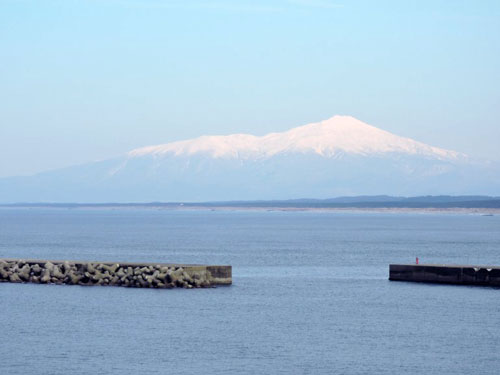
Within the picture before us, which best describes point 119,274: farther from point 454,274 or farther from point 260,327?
point 454,274

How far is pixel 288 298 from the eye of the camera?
161ft

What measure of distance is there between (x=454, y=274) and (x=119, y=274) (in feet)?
56.5

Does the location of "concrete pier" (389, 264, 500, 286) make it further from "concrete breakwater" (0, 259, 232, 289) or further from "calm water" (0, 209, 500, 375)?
"concrete breakwater" (0, 259, 232, 289)

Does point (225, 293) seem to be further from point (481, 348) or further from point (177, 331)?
point (481, 348)

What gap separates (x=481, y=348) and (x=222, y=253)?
164ft

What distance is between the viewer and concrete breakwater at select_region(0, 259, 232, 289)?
168ft

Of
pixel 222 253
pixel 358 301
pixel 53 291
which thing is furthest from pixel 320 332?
pixel 222 253

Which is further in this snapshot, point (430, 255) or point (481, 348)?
point (430, 255)

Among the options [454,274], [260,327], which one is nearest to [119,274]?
[260,327]

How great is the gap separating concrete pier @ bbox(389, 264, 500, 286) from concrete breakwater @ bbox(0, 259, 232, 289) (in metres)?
9.89

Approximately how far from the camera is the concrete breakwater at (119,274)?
168ft

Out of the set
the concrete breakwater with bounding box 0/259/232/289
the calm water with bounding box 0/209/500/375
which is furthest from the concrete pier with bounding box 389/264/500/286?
the concrete breakwater with bounding box 0/259/232/289

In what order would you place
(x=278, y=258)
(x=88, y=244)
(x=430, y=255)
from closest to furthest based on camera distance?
(x=278, y=258) < (x=430, y=255) < (x=88, y=244)

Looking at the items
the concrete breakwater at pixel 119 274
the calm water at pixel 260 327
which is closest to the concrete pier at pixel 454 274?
the calm water at pixel 260 327
